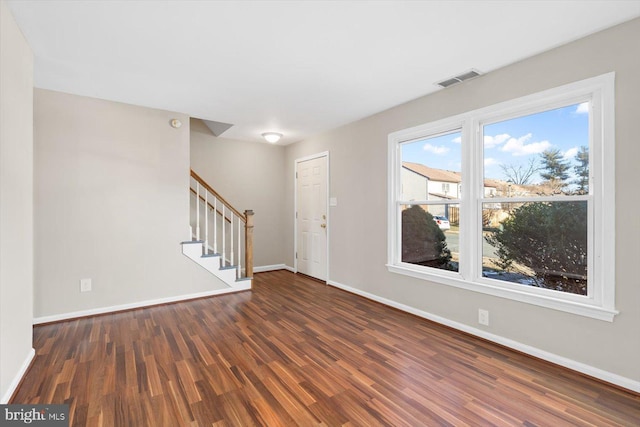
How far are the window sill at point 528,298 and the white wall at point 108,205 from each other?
3.04 m

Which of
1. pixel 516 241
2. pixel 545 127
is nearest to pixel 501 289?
pixel 516 241

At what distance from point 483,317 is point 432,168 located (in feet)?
5.32

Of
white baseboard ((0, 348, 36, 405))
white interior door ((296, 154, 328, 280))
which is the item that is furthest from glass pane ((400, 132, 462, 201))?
white baseboard ((0, 348, 36, 405))

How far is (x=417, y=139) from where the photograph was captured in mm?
3508

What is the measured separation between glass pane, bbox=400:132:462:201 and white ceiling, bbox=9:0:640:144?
0.58 metres

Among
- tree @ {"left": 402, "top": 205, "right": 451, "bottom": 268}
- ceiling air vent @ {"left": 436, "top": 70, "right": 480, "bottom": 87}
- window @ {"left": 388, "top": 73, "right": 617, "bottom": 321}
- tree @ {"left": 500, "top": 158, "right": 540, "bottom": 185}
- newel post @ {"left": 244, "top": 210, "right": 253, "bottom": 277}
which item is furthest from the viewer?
newel post @ {"left": 244, "top": 210, "right": 253, "bottom": 277}

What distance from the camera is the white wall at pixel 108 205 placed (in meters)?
3.18

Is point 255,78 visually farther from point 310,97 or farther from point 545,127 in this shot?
point 545,127

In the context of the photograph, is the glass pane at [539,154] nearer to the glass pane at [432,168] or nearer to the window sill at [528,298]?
the glass pane at [432,168]

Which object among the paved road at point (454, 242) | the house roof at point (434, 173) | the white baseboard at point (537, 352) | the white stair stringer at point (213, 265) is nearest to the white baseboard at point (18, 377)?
the white stair stringer at point (213, 265)

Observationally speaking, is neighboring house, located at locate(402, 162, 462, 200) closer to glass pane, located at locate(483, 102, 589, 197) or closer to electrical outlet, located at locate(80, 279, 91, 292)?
glass pane, located at locate(483, 102, 589, 197)

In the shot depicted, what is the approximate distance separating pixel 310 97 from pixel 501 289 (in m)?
2.75

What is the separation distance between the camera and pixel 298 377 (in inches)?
84.6

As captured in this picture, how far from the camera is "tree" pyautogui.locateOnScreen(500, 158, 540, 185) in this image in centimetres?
253
